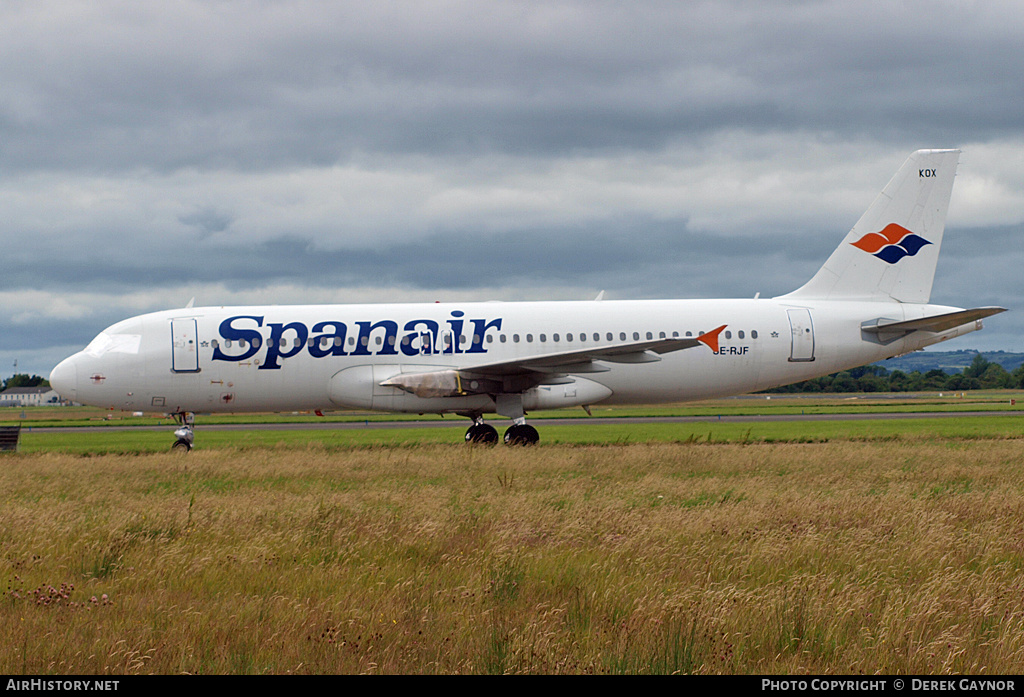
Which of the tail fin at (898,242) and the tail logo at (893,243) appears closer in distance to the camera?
the tail fin at (898,242)

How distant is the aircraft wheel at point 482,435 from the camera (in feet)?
88.6

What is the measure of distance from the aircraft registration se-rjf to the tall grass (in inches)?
415

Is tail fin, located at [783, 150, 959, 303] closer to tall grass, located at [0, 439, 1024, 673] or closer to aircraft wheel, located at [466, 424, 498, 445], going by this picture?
aircraft wheel, located at [466, 424, 498, 445]

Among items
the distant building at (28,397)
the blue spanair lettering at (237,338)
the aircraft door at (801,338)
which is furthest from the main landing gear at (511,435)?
the distant building at (28,397)

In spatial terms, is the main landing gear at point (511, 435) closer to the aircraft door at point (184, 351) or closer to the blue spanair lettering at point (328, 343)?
the blue spanair lettering at point (328, 343)

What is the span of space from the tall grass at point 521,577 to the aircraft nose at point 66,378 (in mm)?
11360

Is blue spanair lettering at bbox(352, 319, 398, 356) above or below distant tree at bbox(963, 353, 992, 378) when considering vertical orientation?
above

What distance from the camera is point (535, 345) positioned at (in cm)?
2802

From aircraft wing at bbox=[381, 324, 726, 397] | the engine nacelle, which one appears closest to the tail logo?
aircraft wing at bbox=[381, 324, 726, 397]

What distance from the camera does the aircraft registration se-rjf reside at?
26.8 meters

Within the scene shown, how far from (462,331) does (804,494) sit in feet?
48.8

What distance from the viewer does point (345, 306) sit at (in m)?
28.4
